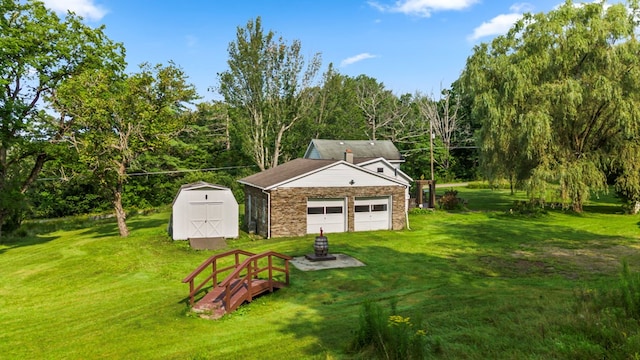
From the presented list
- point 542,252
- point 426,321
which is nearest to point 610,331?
point 426,321

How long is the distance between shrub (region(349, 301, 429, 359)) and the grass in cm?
32

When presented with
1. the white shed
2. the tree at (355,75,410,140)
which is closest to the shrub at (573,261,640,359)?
the white shed

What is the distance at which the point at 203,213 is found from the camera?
75.0 ft

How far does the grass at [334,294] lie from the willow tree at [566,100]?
181 inches

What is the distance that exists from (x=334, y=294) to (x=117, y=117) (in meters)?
19.2

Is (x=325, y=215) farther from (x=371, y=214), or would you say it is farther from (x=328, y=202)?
(x=371, y=214)

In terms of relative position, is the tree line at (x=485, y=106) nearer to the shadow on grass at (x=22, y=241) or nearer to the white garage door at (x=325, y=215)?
the shadow on grass at (x=22, y=241)

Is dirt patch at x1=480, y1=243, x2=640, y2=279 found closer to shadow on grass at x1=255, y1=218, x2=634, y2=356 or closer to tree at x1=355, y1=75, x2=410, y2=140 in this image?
shadow on grass at x1=255, y1=218, x2=634, y2=356

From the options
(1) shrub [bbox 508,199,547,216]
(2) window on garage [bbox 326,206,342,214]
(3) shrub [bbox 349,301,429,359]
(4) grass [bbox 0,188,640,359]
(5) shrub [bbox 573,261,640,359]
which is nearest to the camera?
(5) shrub [bbox 573,261,640,359]

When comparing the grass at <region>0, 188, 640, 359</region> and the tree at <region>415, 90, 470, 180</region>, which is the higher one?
the tree at <region>415, 90, 470, 180</region>

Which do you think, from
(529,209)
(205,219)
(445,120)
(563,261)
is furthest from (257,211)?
(445,120)

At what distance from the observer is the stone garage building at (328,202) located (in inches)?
902

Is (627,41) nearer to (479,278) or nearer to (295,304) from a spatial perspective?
(479,278)

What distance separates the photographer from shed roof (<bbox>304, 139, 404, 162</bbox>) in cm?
4209
